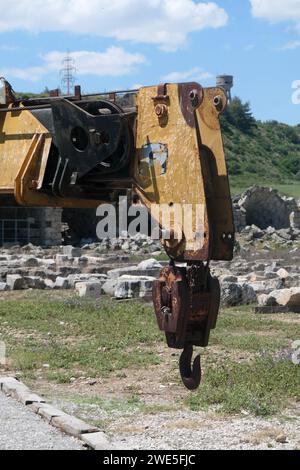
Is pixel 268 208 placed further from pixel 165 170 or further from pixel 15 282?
pixel 165 170

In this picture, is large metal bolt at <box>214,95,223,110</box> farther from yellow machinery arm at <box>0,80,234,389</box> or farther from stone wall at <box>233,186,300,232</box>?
stone wall at <box>233,186,300,232</box>

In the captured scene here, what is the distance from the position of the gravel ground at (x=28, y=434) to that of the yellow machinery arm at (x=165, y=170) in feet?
6.15

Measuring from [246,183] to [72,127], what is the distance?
59.9 metres

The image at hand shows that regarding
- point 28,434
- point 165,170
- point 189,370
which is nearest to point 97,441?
point 28,434

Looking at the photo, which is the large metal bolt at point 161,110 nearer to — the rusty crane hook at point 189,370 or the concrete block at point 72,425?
the rusty crane hook at point 189,370

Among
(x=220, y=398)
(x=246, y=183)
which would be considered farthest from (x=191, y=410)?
(x=246, y=183)

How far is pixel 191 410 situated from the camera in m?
8.20

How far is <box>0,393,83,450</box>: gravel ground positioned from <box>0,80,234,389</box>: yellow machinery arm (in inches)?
73.8

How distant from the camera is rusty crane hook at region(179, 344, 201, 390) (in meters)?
4.95

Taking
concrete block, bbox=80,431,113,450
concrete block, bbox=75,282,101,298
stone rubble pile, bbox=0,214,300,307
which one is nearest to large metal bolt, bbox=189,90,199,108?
concrete block, bbox=80,431,113,450

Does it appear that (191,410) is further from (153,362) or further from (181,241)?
(181,241)

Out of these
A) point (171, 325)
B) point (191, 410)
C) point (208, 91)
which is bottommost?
point (191, 410)

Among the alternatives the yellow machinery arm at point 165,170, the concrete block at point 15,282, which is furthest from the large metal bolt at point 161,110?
the concrete block at point 15,282

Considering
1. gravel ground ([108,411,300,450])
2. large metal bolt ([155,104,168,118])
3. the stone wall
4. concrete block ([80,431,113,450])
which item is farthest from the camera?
the stone wall
